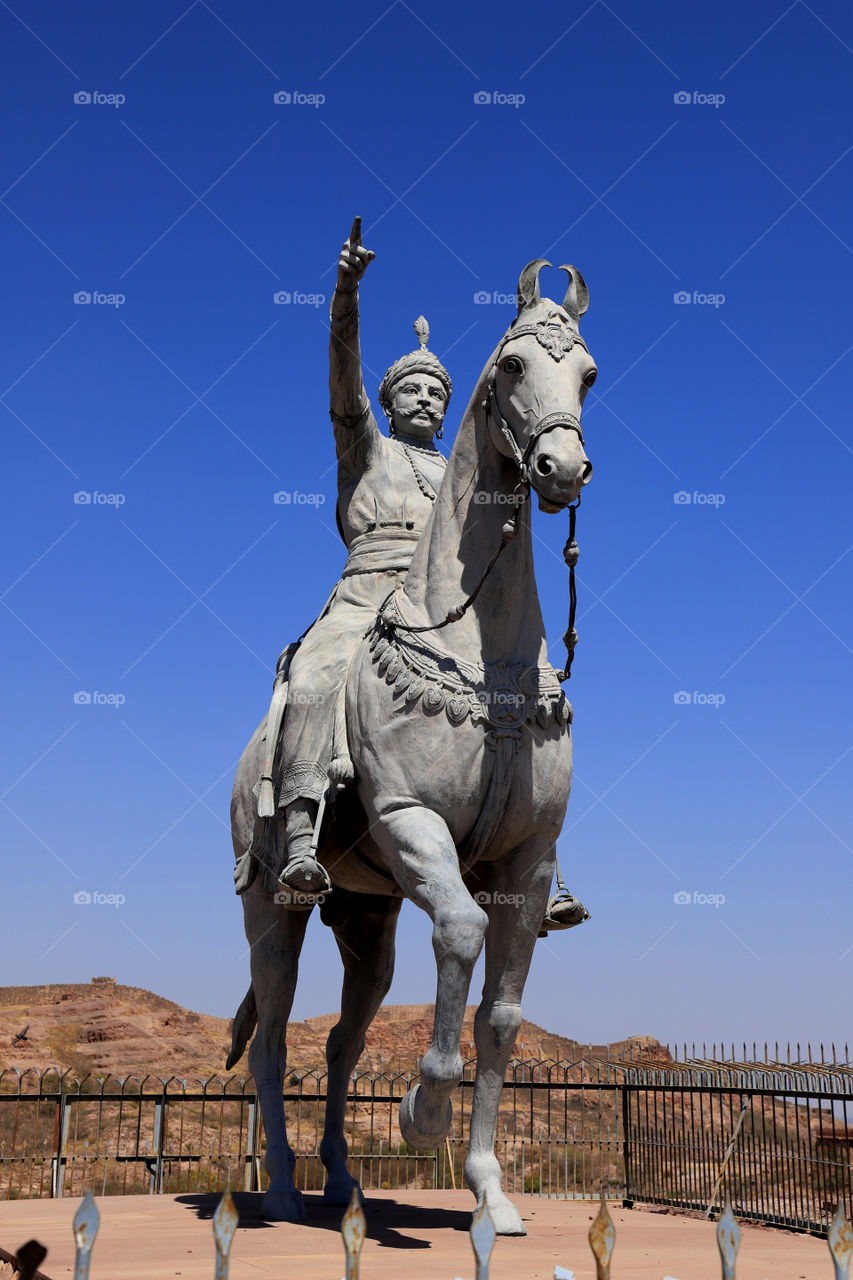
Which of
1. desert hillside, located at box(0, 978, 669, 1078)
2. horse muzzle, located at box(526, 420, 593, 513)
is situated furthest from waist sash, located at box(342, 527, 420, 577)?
desert hillside, located at box(0, 978, 669, 1078)

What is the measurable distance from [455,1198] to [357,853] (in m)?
3.47

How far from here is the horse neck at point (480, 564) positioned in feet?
21.6

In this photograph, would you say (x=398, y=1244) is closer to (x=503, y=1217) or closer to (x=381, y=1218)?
(x=503, y=1217)

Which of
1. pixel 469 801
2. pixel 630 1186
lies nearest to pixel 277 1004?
pixel 469 801

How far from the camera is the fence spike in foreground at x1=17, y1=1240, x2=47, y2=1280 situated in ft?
11.1

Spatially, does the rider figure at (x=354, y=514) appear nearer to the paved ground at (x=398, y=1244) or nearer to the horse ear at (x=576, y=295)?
the horse ear at (x=576, y=295)

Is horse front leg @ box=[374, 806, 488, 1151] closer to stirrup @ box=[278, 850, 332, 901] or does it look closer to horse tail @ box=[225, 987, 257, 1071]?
stirrup @ box=[278, 850, 332, 901]

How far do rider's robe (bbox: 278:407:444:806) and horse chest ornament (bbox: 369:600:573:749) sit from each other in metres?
0.96

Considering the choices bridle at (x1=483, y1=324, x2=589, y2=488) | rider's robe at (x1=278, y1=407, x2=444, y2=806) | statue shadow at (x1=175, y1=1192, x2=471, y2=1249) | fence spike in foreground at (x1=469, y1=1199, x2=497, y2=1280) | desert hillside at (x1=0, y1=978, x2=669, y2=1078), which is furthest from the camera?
desert hillside at (x1=0, y1=978, x2=669, y2=1078)

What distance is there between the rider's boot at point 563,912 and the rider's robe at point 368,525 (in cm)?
177

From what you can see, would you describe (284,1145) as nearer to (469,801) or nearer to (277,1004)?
(277,1004)

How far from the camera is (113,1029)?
32031mm

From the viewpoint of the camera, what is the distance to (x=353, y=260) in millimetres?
7016

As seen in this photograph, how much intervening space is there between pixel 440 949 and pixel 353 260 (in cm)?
388
